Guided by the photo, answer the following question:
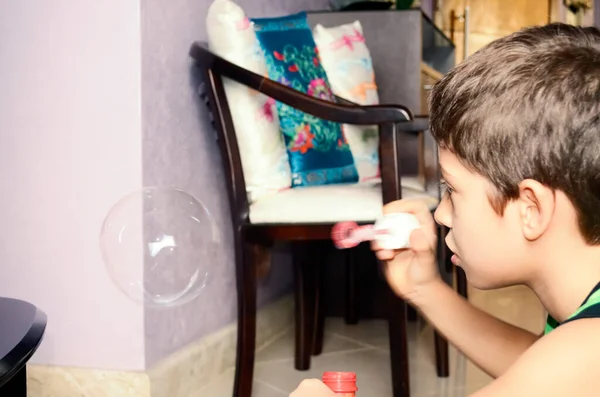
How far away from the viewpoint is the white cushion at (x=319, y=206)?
1.64m

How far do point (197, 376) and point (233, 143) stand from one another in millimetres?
588

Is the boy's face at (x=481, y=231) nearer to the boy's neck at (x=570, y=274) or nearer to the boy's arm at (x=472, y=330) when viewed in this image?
the boy's neck at (x=570, y=274)

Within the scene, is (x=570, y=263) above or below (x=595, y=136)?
below

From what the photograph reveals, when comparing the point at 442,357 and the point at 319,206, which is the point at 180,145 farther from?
the point at 442,357

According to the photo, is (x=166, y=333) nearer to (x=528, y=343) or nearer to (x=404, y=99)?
(x=528, y=343)

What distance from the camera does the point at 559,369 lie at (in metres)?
0.66

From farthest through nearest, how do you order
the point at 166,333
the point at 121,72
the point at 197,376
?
the point at 197,376
the point at 166,333
the point at 121,72

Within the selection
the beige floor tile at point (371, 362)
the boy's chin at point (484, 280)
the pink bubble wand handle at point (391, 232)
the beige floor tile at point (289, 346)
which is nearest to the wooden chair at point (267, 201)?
the beige floor tile at point (371, 362)

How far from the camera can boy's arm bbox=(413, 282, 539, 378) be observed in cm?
100

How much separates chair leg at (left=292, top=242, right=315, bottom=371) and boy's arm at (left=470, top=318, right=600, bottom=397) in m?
1.41

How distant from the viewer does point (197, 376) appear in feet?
6.18

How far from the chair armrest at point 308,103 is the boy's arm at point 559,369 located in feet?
3.10

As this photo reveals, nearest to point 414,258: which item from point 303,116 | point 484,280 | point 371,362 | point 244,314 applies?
point 484,280

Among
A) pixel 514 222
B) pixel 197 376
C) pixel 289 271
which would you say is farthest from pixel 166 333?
pixel 514 222
